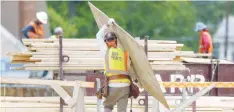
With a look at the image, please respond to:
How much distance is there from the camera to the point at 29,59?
15617 millimetres

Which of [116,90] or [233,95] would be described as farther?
[233,95]

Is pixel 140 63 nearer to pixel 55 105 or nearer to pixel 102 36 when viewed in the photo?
pixel 102 36

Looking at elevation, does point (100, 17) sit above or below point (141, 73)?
above

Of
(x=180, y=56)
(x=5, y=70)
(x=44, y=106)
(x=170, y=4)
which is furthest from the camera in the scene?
(x=170, y=4)

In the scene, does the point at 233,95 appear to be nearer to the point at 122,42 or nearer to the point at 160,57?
the point at 160,57

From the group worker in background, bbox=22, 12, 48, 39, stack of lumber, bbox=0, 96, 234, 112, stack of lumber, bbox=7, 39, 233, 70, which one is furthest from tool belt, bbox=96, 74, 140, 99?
worker in background, bbox=22, 12, 48, 39

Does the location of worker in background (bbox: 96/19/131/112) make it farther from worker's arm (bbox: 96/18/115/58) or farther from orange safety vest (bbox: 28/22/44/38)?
orange safety vest (bbox: 28/22/44/38)

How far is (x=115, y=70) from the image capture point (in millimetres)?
13172

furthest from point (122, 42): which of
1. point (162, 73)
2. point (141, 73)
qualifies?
point (162, 73)

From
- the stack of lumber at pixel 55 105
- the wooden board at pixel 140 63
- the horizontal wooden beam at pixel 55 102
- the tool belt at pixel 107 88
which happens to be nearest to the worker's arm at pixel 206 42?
the horizontal wooden beam at pixel 55 102

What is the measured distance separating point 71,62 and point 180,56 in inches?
81.7

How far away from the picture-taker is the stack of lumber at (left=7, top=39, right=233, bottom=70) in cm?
1541

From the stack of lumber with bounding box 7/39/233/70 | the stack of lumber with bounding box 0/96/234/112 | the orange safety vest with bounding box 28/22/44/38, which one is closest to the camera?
the stack of lumber with bounding box 0/96/234/112

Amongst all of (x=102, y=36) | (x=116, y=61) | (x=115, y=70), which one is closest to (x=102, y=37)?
(x=102, y=36)
